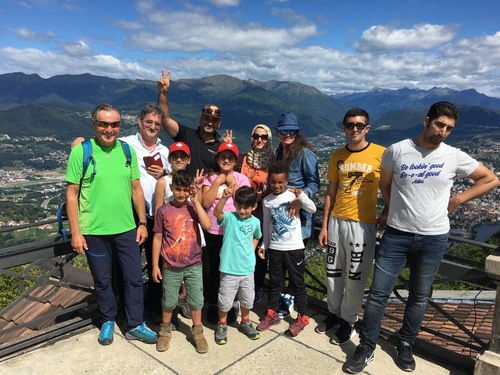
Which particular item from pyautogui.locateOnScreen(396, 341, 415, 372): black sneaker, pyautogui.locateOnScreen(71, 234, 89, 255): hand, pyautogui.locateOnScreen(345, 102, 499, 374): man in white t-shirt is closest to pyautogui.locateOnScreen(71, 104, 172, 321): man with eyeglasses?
pyautogui.locateOnScreen(71, 234, 89, 255): hand

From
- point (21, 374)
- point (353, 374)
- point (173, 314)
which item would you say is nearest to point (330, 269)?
point (353, 374)

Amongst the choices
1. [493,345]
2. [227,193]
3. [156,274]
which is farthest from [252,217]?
[493,345]

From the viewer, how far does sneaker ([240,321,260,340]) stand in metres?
4.06

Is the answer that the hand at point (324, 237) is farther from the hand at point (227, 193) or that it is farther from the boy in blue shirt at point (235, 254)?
the hand at point (227, 193)

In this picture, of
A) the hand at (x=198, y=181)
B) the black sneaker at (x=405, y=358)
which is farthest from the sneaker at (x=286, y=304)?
the hand at (x=198, y=181)

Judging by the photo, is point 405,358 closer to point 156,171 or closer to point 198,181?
point 198,181

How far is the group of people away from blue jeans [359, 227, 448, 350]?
11 mm

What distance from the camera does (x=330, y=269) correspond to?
4.05 m

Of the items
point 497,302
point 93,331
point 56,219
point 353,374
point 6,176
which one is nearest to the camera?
point 497,302

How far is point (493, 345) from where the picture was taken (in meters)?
3.31

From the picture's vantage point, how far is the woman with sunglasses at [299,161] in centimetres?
419

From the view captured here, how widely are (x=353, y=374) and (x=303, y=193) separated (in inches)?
78.5

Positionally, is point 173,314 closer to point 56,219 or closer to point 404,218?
point 56,219

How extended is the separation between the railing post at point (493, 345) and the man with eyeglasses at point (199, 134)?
3.14 metres
